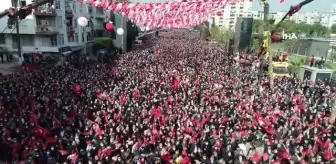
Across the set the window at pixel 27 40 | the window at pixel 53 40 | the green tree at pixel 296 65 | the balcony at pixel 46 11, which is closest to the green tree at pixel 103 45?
the window at pixel 53 40

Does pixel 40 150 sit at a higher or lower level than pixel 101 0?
lower

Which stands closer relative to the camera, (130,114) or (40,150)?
(40,150)

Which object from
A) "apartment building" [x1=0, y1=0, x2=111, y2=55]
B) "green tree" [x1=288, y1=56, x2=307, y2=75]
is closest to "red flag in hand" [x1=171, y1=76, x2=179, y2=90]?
"green tree" [x1=288, y1=56, x2=307, y2=75]

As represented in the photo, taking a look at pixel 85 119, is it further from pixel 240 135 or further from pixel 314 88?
pixel 314 88

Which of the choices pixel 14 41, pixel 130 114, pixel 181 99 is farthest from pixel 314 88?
pixel 14 41

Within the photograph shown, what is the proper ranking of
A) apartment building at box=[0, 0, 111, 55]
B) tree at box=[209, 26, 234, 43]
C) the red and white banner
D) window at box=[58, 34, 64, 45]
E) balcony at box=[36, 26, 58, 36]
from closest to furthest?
Result: the red and white banner, apartment building at box=[0, 0, 111, 55], balcony at box=[36, 26, 58, 36], window at box=[58, 34, 64, 45], tree at box=[209, 26, 234, 43]

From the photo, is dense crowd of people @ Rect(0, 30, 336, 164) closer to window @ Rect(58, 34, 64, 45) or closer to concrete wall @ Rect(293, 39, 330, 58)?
concrete wall @ Rect(293, 39, 330, 58)

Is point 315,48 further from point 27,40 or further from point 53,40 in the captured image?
point 27,40

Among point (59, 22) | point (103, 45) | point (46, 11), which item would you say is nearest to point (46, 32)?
point (46, 11)

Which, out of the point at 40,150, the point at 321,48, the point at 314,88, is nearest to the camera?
the point at 40,150
